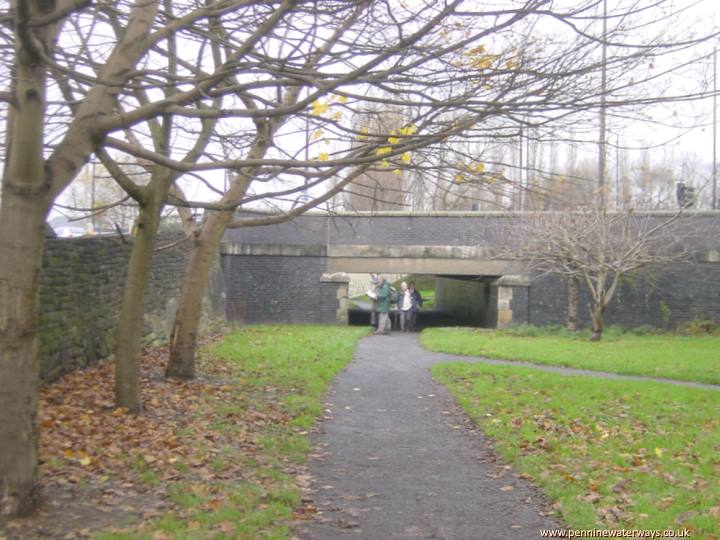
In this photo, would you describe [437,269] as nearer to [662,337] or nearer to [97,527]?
[662,337]

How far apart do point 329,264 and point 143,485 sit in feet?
67.8

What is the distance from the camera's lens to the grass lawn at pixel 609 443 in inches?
254

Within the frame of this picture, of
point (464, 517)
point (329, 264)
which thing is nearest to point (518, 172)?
point (464, 517)

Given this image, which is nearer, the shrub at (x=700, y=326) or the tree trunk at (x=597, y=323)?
the tree trunk at (x=597, y=323)

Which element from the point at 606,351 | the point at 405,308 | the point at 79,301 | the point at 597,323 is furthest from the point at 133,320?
the point at 405,308

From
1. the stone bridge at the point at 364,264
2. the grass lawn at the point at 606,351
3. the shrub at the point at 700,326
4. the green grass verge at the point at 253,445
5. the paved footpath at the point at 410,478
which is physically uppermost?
the stone bridge at the point at 364,264

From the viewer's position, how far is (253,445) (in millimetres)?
8539

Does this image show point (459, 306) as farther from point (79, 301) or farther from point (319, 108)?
point (319, 108)

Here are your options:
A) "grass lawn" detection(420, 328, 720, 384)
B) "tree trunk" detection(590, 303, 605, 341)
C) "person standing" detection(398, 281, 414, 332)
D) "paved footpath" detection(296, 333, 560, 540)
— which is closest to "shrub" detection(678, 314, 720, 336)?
"grass lawn" detection(420, 328, 720, 384)

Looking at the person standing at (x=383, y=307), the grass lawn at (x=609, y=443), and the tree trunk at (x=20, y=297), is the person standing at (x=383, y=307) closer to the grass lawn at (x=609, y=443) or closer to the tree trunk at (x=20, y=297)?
the grass lawn at (x=609, y=443)

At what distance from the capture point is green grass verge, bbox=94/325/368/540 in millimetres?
5836

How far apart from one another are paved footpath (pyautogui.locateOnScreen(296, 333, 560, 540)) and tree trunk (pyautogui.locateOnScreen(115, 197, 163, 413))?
89.1 inches

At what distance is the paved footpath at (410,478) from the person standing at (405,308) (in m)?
14.2

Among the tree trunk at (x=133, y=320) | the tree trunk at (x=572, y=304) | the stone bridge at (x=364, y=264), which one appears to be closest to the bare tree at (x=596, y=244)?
the tree trunk at (x=572, y=304)
